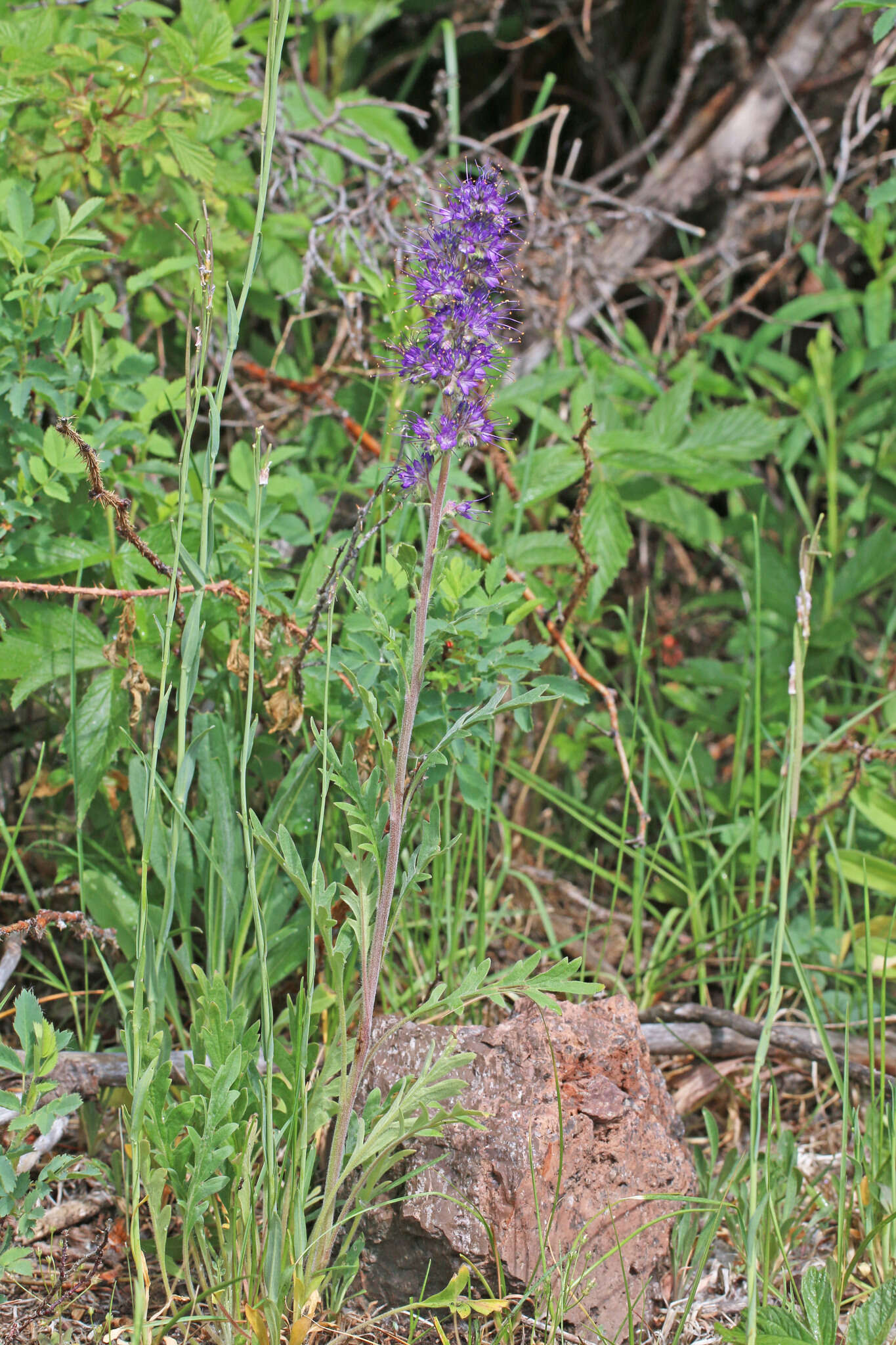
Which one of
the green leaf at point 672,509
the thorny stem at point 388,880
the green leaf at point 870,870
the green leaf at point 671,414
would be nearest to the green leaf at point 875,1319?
the thorny stem at point 388,880

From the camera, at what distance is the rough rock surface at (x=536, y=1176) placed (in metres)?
1.49

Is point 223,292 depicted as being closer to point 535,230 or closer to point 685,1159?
point 535,230

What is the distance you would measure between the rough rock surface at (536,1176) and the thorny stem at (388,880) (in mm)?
126

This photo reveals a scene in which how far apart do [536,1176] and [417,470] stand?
1.00 metres

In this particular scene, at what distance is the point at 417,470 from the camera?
1319 mm

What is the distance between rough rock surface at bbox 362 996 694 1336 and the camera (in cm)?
149

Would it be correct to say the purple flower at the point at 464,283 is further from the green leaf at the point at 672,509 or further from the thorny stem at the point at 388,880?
the green leaf at the point at 672,509

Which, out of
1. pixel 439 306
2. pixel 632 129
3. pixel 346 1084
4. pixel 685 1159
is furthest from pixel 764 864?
pixel 632 129

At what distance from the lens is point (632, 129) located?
371 centimetres

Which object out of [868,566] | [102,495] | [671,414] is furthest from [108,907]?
[868,566]

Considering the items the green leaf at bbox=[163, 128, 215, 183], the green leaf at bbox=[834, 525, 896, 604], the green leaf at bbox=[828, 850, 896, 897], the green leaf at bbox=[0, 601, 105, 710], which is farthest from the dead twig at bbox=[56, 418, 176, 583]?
the green leaf at bbox=[834, 525, 896, 604]

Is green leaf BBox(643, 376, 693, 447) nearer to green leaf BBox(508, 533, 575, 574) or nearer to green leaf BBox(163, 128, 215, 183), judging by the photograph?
green leaf BBox(508, 533, 575, 574)

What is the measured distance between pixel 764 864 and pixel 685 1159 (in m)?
0.97

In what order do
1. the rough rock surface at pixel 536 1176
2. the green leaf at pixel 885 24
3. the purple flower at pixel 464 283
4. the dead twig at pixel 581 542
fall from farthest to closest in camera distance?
the dead twig at pixel 581 542, the green leaf at pixel 885 24, the rough rock surface at pixel 536 1176, the purple flower at pixel 464 283
